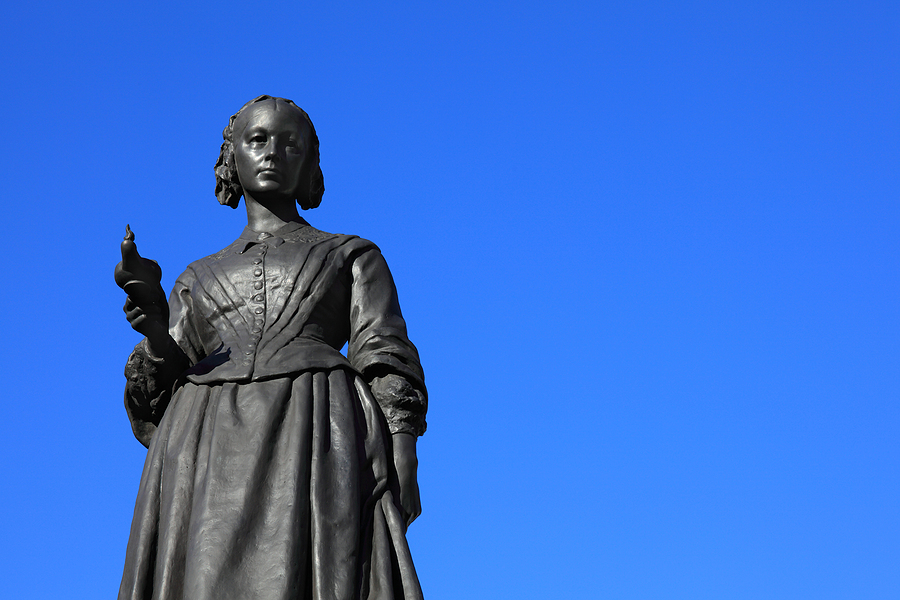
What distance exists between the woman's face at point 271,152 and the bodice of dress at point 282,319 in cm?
35

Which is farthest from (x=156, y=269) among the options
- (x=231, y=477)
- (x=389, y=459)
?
(x=389, y=459)

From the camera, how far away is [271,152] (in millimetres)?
9070

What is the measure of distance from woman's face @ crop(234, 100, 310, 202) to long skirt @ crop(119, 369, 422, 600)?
165 centimetres

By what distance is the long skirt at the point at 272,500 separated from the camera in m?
7.45

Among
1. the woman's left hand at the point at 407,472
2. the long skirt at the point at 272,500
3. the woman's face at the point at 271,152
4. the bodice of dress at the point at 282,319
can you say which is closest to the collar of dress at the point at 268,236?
the bodice of dress at the point at 282,319

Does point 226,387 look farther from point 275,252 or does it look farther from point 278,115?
point 278,115

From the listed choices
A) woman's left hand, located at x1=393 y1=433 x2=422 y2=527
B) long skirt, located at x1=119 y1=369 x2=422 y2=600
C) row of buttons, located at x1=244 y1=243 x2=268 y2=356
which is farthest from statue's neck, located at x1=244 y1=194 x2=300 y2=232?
woman's left hand, located at x1=393 y1=433 x2=422 y2=527

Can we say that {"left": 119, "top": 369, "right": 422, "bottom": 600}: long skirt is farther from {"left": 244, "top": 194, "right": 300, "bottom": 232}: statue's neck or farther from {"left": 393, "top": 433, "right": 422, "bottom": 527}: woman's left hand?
{"left": 244, "top": 194, "right": 300, "bottom": 232}: statue's neck

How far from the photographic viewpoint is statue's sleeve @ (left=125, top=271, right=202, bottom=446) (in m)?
8.32

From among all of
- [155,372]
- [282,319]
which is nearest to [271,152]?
[282,319]

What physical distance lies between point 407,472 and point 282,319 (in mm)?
1336

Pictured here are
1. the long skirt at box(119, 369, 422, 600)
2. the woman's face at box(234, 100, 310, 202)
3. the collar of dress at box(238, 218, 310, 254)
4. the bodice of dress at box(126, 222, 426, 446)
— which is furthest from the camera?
the woman's face at box(234, 100, 310, 202)

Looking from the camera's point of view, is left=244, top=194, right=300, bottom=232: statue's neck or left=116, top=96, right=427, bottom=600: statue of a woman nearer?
left=116, top=96, right=427, bottom=600: statue of a woman

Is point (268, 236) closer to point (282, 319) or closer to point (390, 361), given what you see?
point (282, 319)
